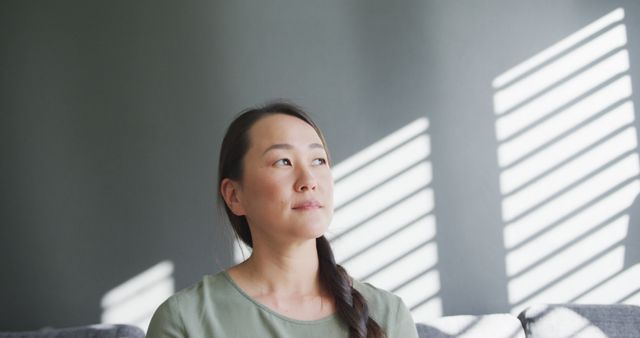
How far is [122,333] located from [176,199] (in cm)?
55

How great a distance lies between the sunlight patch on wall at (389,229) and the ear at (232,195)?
46.7 inches

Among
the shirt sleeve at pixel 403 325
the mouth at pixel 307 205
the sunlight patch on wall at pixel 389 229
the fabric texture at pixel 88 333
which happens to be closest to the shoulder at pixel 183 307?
the mouth at pixel 307 205

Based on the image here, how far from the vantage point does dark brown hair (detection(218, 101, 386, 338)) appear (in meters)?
1.26

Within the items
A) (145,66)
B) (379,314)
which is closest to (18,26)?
(145,66)

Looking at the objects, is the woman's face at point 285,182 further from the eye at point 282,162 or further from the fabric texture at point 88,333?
the fabric texture at point 88,333

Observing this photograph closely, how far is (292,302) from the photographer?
129cm

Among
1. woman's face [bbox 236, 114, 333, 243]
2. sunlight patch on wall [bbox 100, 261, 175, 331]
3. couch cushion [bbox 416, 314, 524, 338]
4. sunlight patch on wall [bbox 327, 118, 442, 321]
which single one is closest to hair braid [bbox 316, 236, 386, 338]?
woman's face [bbox 236, 114, 333, 243]

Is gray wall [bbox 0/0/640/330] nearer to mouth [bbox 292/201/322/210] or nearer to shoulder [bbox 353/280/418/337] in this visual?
shoulder [bbox 353/280/418/337]

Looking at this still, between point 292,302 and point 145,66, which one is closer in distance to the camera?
point 292,302

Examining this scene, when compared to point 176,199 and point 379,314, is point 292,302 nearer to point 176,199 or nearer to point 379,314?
point 379,314

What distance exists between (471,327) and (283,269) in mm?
1222

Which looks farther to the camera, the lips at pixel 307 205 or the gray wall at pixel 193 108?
the gray wall at pixel 193 108

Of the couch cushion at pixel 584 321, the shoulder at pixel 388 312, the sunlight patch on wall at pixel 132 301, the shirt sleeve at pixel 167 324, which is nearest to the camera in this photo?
the shirt sleeve at pixel 167 324

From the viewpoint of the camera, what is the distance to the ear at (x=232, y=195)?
1346 millimetres
